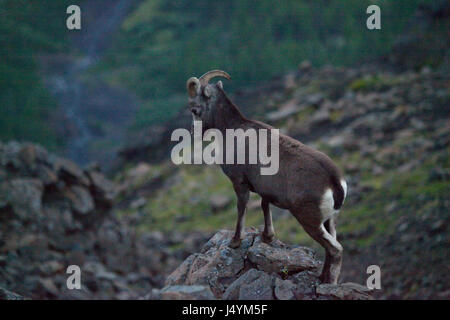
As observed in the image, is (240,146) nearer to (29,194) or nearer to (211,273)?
(211,273)

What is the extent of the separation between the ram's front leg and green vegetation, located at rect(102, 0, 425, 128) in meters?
53.4

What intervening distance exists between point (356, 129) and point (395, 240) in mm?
15173

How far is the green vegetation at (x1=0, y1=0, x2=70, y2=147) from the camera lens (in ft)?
158

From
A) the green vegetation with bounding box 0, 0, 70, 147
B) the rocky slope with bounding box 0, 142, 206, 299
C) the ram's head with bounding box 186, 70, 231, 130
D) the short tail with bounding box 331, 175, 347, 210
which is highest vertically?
the green vegetation with bounding box 0, 0, 70, 147

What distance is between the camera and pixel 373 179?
30.2 m

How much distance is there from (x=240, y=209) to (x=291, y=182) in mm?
1418

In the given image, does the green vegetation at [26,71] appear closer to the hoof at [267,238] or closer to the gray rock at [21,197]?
the gray rock at [21,197]

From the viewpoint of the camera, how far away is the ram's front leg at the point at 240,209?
37.9ft

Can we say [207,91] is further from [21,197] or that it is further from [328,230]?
[21,197]

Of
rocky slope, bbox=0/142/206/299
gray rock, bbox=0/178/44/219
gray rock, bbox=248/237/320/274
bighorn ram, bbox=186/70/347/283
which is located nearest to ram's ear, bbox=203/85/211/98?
bighorn ram, bbox=186/70/347/283

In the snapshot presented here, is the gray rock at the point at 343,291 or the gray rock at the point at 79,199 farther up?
the gray rock at the point at 79,199

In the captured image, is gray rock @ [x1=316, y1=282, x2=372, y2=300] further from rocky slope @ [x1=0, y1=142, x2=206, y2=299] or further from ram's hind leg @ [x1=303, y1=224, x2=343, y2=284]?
rocky slope @ [x1=0, y1=142, x2=206, y2=299]

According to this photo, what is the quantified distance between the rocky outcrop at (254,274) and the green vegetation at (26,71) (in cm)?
3686

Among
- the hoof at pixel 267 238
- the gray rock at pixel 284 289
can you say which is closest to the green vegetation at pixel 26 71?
the hoof at pixel 267 238
